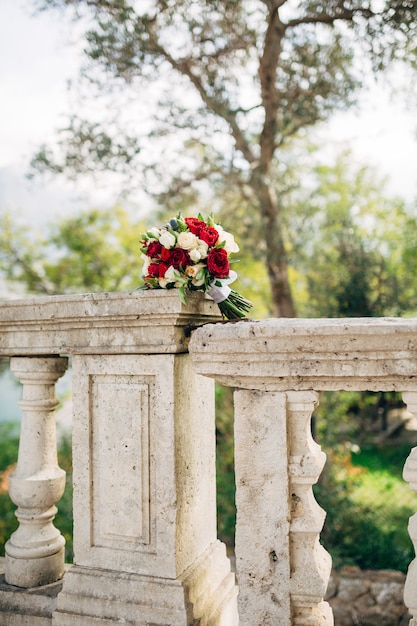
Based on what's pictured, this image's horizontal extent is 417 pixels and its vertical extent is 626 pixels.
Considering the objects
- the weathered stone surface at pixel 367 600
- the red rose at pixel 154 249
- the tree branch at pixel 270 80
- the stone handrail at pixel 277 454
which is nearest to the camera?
the stone handrail at pixel 277 454

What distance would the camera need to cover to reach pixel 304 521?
177 cm

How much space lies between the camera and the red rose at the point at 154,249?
206cm

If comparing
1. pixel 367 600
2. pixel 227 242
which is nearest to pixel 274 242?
pixel 367 600

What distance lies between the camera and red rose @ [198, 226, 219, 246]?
207 cm

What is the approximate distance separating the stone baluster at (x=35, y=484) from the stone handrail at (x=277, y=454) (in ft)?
2.82

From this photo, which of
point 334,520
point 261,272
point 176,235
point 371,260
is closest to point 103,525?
point 176,235

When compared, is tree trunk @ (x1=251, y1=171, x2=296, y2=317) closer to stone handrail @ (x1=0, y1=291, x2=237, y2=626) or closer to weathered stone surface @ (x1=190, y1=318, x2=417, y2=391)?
stone handrail @ (x1=0, y1=291, x2=237, y2=626)

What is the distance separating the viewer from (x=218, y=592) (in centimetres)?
223

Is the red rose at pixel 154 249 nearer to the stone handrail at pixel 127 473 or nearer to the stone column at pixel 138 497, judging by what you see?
the stone handrail at pixel 127 473

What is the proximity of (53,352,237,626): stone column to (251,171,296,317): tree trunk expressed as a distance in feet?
15.1

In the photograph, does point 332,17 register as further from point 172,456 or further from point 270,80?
point 172,456

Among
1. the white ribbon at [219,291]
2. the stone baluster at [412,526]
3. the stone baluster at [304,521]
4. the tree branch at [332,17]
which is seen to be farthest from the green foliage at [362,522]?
the tree branch at [332,17]

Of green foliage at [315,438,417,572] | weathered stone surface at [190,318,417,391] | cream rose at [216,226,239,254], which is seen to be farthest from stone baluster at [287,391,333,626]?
green foliage at [315,438,417,572]

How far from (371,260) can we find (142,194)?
324 cm
